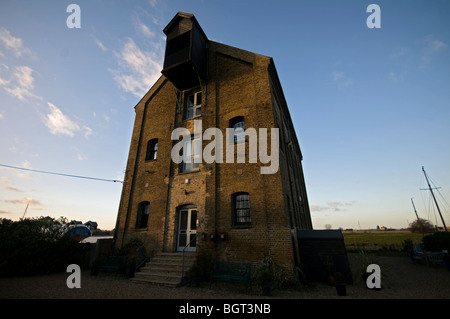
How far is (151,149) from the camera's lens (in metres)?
13.4

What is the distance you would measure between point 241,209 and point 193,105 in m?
7.54

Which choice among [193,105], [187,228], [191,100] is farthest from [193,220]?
[191,100]

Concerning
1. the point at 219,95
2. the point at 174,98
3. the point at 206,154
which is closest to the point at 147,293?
the point at 206,154

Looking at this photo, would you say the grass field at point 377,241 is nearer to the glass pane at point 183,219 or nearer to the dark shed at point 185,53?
the glass pane at point 183,219

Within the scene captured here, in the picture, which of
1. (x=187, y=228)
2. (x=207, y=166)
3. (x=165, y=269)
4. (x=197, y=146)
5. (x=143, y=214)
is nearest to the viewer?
(x=165, y=269)

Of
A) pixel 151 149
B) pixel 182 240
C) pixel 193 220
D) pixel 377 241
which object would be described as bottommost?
pixel 377 241

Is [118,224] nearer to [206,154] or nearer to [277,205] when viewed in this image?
[206,154]

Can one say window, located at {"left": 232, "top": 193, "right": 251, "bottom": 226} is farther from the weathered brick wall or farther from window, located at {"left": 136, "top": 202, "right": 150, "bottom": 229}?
window, located at {"left": 136, "top": 202, "right": 150, "bottom": 229}

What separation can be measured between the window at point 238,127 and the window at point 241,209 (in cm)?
288

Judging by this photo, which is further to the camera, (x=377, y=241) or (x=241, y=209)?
(x=377, y=241)

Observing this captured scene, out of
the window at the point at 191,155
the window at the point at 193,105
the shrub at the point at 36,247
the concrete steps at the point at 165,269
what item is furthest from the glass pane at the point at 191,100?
the shrub at the point at 36,247

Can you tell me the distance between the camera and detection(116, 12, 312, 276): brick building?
859cm

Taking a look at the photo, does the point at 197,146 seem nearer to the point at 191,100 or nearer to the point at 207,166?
the point at 207,166

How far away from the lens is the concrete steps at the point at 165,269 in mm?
7553
